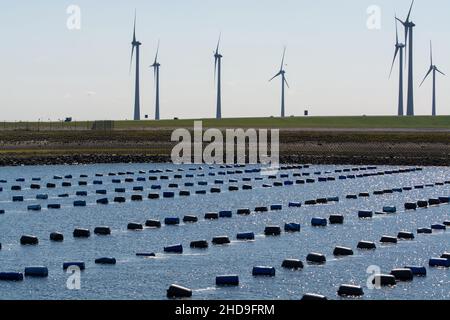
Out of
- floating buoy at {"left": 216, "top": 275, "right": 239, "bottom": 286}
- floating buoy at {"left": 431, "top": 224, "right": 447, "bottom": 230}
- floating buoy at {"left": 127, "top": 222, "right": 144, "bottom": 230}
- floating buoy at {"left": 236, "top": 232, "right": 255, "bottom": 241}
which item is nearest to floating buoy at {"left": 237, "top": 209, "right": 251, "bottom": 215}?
floating buoy at {"left": 127, "top": 222, "right": 144, "bottom": 230}

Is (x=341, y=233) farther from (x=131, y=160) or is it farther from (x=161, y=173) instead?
(x=131, y=160)

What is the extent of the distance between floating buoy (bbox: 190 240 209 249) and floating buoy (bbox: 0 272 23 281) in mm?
11820

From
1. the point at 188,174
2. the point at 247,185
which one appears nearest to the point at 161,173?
the point at 188,174

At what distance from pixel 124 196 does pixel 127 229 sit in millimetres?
24554

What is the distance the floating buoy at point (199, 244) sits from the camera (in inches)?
2066

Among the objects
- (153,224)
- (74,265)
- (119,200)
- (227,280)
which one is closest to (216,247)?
(74,265)

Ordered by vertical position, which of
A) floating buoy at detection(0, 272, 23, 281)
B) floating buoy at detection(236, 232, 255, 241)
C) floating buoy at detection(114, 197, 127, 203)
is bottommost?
floating buoy at detection(0, 272, 23, 281)

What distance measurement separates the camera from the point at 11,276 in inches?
1686

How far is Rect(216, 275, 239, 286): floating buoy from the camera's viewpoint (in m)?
41.3

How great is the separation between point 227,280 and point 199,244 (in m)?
11.4

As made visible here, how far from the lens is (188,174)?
365ft

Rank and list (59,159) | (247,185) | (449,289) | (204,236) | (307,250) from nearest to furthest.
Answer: (449,289)
(307,250)
(204,236)
(247,185)
(59,159)

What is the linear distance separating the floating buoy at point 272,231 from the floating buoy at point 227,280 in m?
16.8

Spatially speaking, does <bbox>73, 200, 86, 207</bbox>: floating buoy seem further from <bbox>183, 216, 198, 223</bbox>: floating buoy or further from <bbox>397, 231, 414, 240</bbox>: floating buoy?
<bbox>397, 231, 414, 240</bbox>: floating buoy
